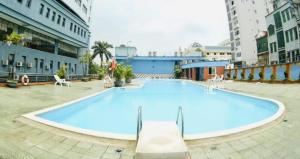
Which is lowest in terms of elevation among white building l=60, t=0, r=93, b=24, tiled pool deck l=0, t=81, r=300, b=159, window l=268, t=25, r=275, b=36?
tiled pool deck l=0, t=81, r=300, b=159

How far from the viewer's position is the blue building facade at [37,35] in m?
19.7

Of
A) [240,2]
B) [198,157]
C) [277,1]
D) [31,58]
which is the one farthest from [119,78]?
[240,2]

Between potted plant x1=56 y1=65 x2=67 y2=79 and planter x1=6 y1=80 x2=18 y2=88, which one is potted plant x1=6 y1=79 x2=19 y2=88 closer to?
planter x1=6 y1=80 x2=18 y2=88

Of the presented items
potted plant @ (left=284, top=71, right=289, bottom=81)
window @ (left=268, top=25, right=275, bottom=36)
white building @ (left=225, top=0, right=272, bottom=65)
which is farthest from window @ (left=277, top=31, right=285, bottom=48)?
white building @ (left=225, top=0, right=272, bottom=65)

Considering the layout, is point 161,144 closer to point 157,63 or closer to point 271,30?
point 271,30

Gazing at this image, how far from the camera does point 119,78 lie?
23594 mm

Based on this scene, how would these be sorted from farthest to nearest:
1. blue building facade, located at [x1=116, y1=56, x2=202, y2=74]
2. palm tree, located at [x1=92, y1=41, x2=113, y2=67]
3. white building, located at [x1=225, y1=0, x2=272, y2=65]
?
blue building facade, located at [x1=116, y1=56, x2=202, y2=74], palm tree, located at [x1=92, y1=41, x2=113, y2=67], white building, located at [x1=225, y1=0, x2=272, y2=65]

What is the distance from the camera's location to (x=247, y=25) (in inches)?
1955

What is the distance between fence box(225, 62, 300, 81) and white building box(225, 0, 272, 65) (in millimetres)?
17293

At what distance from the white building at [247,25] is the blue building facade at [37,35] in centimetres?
3507

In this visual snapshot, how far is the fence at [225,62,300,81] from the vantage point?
19.1 m

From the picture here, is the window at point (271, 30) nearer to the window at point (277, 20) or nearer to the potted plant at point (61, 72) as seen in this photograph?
the window at point (277, 20)

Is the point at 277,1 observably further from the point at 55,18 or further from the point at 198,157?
the point at 198,157

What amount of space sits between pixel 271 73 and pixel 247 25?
30.8 m
